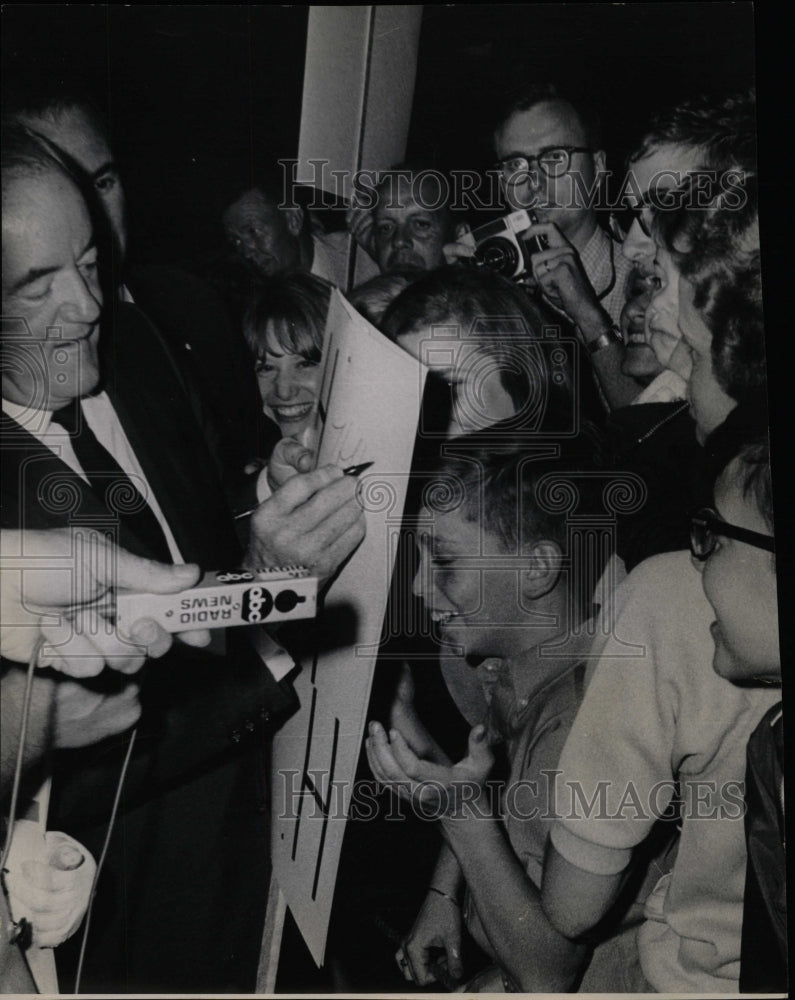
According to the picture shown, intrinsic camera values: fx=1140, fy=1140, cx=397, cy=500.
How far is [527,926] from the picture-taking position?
6.28 ft

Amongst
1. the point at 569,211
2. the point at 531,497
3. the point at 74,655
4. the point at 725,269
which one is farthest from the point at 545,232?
the point at 74,655

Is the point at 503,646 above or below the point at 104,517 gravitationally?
below

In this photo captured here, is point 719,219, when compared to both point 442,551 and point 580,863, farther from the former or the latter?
point 580,863

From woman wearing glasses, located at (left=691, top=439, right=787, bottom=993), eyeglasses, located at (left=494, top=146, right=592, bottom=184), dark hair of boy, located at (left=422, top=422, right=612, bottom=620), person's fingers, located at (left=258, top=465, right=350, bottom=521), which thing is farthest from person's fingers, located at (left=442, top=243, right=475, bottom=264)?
woman wearing glasses, located at (left=691, top=439, right=787, bottom=993)

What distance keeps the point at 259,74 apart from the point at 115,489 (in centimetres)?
73

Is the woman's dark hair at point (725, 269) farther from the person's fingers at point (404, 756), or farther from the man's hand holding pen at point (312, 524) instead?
the person's fingers at point (404, 756)

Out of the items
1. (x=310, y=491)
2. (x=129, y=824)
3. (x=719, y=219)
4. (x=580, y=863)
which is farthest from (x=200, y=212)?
(x=580, y=863)

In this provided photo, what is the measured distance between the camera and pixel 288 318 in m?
1.88

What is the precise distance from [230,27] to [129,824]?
1.34m

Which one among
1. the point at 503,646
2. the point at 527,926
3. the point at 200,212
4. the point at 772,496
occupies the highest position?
the point at 200,212

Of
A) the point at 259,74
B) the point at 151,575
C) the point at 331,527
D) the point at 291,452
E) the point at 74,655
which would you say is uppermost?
the point at 259,74

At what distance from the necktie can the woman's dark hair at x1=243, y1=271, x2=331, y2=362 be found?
0.30 metres

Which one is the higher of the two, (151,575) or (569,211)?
(569,211)

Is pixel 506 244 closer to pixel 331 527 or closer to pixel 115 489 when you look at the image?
pixel 331 527
